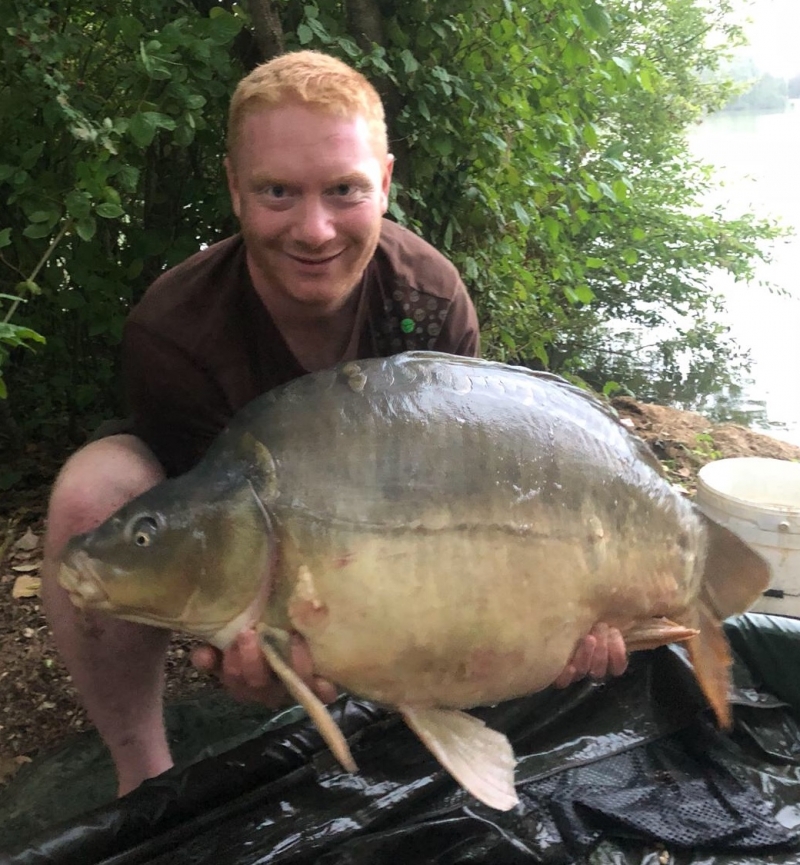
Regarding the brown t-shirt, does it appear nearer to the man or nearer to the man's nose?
the man

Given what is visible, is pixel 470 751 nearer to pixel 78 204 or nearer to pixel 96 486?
pixel 96 486

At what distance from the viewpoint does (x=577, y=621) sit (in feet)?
3.37

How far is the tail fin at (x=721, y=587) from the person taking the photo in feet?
3.80

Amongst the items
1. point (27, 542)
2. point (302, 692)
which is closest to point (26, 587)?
point (27, 542)

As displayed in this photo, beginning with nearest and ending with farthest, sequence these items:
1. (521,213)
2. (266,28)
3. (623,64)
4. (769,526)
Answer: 1. (769,526)
2. (266,28)
3. (623,64)
4. (521,213)

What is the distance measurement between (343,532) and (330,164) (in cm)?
53

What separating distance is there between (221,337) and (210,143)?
0.94 meters

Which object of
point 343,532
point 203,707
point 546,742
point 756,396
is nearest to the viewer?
point 343,532

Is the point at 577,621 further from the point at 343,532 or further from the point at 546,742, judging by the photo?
the point at 546,742

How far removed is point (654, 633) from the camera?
1126 mm

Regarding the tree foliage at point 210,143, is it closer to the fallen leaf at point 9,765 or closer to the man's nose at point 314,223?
the man's nose at point 314,223

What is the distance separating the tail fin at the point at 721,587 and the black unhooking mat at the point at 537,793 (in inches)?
11.1

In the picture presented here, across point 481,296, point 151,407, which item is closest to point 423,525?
point 151,407

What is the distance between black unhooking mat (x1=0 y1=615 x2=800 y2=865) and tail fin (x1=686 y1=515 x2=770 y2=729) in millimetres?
283
